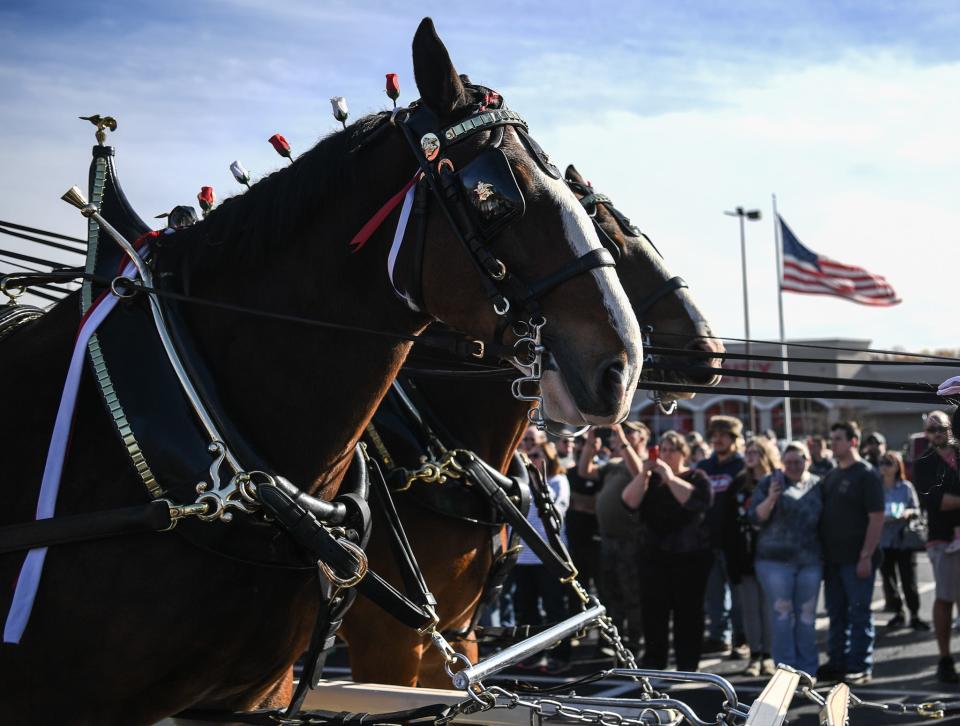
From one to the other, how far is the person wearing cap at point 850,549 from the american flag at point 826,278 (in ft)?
39.4

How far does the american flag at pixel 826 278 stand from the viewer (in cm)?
2019

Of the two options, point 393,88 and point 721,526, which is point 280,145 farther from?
point 721,526

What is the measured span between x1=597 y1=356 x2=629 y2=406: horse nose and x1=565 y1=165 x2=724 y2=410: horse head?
225cm

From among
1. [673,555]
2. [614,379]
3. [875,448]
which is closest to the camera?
[614,379]

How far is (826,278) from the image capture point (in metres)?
21.0

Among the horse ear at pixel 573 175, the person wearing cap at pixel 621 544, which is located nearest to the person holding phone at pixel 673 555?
the person wearing cap at pixel 621 544

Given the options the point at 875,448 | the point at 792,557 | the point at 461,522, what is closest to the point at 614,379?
the point at 461,522

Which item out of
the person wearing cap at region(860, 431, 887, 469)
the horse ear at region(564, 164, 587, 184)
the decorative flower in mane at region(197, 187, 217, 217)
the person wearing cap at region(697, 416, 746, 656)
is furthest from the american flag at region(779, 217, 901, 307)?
the decorative flower in mane at region(197, 187, 217, 217)

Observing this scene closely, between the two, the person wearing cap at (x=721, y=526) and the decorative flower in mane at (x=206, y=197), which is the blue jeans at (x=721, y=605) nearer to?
the person wearing cap at (x=721, y=526)

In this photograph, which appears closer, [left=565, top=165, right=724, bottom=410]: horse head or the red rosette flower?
the red rosette flower

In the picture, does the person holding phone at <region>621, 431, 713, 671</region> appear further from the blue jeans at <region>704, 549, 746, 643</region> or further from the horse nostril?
the horse nostril

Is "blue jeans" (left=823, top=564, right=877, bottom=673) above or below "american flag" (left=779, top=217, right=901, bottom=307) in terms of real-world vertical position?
below

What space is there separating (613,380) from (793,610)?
21.9 ft

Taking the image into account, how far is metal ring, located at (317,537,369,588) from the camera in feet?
9.25
